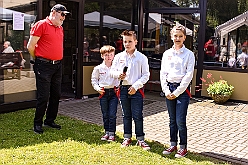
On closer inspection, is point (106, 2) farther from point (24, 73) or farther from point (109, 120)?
point (109, 120)

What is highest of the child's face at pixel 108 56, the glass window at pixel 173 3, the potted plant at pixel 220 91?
the glass window at pixel 173 3

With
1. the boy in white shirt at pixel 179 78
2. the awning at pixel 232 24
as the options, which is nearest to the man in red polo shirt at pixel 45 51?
the boy in white shirt at pixel 179 78

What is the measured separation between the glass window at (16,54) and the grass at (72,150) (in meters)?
1.12

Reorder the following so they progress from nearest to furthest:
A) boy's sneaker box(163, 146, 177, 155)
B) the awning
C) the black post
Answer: boy's sneaker box(163, 146, 177, 155)
the awning
the black post

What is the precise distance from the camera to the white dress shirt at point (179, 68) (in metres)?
4.22

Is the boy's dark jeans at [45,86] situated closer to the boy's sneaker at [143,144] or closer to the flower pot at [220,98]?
the boy's sneaker at [143,144]

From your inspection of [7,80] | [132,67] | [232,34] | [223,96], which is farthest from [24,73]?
[232,34]

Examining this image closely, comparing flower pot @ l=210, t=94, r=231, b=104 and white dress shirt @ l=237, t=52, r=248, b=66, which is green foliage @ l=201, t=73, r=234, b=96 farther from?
white dress shirt @ l=237, t=52, r=248, b=66

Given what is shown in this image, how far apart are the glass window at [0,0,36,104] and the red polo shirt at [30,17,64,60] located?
154cm

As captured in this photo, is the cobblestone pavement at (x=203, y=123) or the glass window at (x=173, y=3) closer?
the cobblestone pavement at (x=203, y=123)

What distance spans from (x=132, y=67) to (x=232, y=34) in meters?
5.03

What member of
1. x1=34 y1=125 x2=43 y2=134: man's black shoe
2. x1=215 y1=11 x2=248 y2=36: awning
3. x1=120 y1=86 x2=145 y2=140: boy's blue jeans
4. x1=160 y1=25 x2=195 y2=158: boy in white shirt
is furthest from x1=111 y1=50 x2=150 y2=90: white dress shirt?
x1=215 y1=11 x2=248 y2=36: awning

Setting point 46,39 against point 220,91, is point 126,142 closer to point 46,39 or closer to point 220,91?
point 46,39

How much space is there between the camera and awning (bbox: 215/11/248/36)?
847 centimetres
